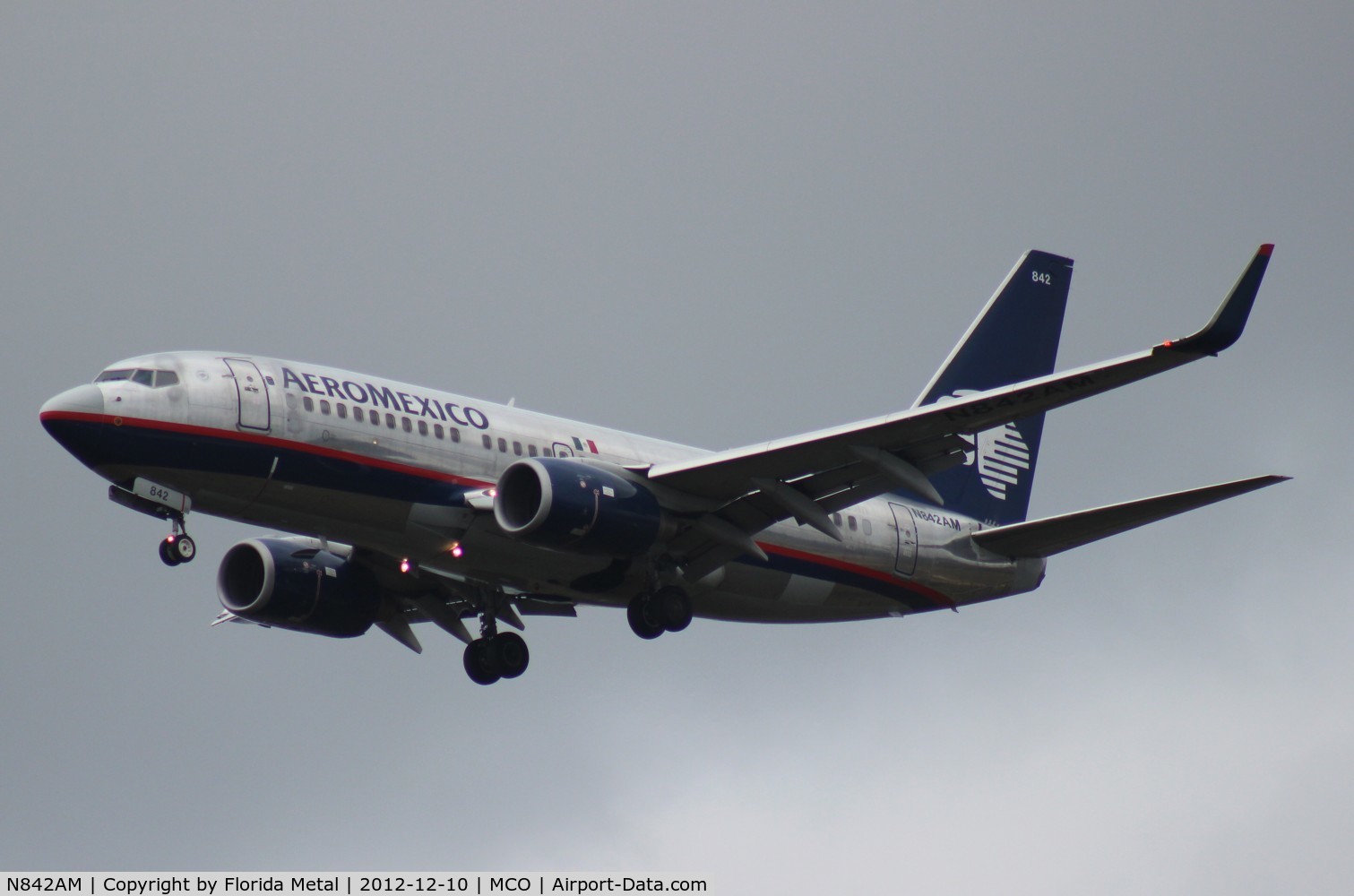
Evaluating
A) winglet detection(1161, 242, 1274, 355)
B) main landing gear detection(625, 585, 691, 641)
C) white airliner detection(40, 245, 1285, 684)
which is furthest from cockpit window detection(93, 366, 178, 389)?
winglet detection(1161, 242, 1274, 355)

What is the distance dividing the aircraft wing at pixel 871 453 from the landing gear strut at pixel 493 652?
16.5ft

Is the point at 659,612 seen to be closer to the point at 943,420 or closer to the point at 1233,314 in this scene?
the point at 943,420

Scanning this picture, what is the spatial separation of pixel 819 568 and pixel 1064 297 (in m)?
12.7

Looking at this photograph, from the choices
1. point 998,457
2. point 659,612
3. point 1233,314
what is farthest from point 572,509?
point 998,457

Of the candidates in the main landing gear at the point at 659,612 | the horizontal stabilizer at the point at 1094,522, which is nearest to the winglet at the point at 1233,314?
the horizontal stabilizer at the point at 1094,522

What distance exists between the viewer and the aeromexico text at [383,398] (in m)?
36.7

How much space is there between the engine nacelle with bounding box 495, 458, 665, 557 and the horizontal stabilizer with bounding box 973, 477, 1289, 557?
895 cm

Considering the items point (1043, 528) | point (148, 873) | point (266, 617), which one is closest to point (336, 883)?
point (148, 873)

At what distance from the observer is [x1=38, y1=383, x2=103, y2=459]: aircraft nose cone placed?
114ft

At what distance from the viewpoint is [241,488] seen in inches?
1412

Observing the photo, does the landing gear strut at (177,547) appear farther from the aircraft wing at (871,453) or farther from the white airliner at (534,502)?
the aircraft wing at (871,453)

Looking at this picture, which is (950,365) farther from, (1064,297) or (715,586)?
(715,586)

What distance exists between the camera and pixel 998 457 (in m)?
47.4

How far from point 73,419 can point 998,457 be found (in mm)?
22057
